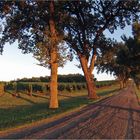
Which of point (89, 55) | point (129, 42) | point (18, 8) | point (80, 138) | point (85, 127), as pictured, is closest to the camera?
point (80, 138)

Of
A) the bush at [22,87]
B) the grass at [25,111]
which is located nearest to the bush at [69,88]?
the bush at [22,87]

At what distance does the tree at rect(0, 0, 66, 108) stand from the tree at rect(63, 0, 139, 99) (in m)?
11.2

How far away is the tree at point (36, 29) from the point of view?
32094 mm

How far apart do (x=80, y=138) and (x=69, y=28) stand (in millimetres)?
32605

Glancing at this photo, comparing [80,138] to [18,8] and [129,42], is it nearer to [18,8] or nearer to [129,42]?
[18,8]

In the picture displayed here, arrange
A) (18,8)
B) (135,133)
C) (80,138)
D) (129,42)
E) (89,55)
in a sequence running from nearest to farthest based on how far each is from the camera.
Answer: (80,138)
(135,133)
(18,8)
(89,55)
(129,42)

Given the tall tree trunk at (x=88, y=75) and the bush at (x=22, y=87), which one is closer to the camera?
the tall tree trunk at (x=88, y=75)

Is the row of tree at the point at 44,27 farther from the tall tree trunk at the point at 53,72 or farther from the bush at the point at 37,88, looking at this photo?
the bush at the point at 37,88

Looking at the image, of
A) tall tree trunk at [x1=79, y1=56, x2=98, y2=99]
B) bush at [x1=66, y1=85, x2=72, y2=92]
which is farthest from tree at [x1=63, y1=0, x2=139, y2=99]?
bush at [x1=66, y1=85, x2=72, y2=92]

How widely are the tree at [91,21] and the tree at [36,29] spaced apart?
11.2m

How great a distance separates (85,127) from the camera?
17.5 metres

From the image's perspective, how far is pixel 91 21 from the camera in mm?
47438

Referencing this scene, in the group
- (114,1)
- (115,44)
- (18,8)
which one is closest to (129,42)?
(115,44)

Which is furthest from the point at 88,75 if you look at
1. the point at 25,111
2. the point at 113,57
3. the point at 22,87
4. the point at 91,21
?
the point at 113,57
